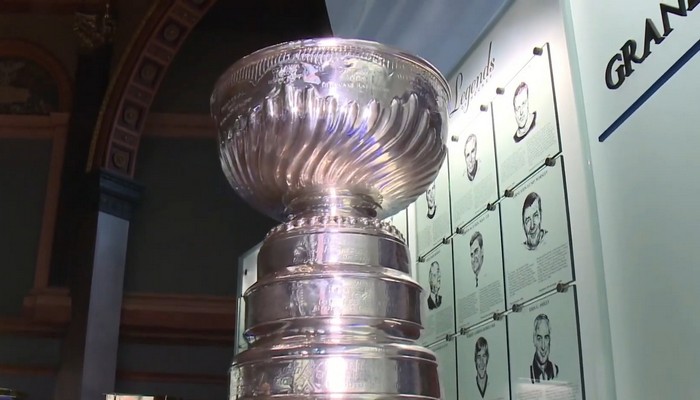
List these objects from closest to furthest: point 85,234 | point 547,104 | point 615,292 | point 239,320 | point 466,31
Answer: point 615,292, point 547,104, point 466,31, point 239,320, point 85,234

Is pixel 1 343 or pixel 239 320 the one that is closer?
pixel 239 320

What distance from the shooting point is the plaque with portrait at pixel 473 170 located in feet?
2.79

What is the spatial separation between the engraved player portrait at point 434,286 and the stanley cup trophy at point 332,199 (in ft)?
0.97

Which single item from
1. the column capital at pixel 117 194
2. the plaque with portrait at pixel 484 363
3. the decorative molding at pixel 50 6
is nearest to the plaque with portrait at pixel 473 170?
the plaque with portrait at pixel 484 363

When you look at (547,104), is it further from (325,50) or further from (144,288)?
(144,288)

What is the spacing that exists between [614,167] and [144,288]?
231 centimetres

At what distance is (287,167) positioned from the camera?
2.00ft

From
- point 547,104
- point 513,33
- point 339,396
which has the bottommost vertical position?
point 339,396

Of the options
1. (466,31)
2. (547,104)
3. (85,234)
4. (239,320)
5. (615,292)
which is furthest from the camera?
(85,234)

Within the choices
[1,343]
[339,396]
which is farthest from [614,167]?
[1,343]

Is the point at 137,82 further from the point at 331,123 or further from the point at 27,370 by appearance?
the point at 331,123

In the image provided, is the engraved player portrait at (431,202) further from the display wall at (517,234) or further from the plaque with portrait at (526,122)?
the plaque with portrait at (526,122)

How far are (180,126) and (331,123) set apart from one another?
2.37 m

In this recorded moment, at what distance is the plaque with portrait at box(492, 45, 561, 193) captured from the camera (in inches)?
28.9
